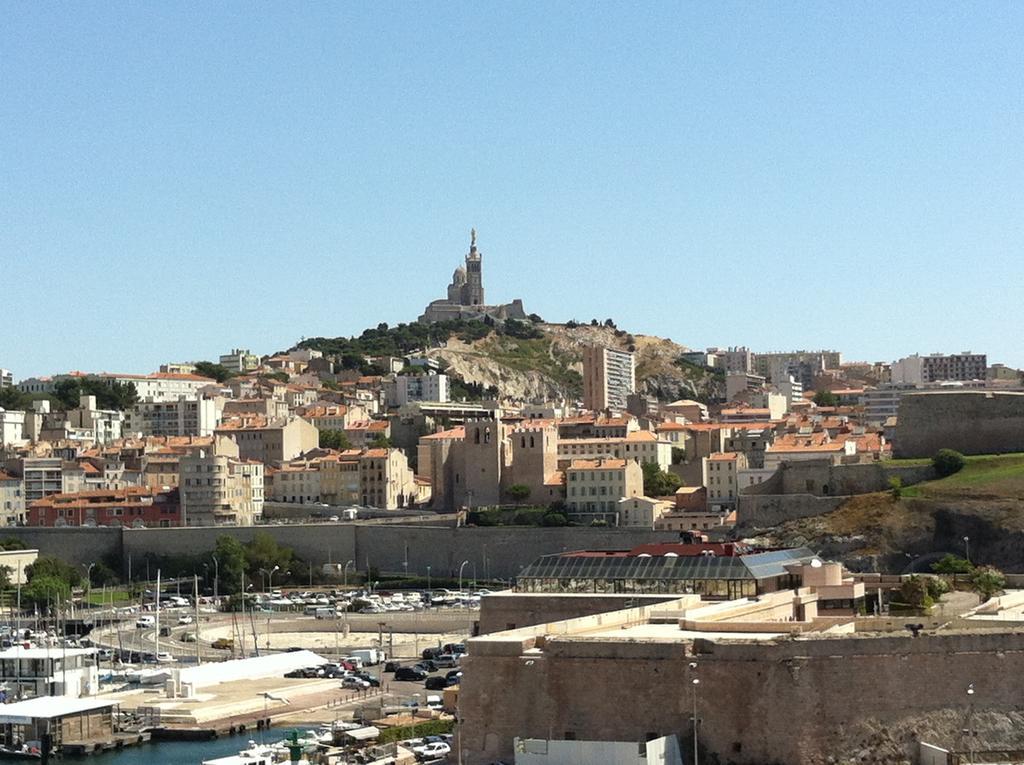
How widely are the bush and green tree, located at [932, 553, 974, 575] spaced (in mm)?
7560

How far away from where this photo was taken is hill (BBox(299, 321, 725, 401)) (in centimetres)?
15438

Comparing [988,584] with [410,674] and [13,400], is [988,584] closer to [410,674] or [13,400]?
[410,674]

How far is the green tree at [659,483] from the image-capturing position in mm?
91562

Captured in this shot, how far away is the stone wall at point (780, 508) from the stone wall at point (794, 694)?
4492 cm

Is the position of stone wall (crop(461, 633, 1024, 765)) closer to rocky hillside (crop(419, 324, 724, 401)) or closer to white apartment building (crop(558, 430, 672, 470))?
white apartment building (crop(558, 430, 672, 470))

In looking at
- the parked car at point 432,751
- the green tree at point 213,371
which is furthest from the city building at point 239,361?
the parked car at point 432,751

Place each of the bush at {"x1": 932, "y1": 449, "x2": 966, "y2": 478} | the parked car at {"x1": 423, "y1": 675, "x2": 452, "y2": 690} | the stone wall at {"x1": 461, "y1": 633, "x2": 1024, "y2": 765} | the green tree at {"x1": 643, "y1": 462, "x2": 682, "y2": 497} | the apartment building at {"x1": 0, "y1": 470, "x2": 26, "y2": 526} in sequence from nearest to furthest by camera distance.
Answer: the stone wall at {"x1": 461, "y1": 633, "x2": 1024, "y2": 765} → the parked car at {"x1": 423, "y1": 675, "x2": 452, "y2": 690} → the bush at {"x1": 932, "y1": 449, "x2": 966, "y2": 478} → the green tree at {"x1": 643, "y1": 462, "x2": 682, "y2": 497} → the apartment building at {"x1": 0, "y1": 470, "x2": 26, "y2": 526}

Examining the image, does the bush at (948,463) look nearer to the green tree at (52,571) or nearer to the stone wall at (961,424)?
the stone wall at (961,424)

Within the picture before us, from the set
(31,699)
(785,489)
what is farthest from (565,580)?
(785,489)

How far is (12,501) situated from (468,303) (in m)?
95.4

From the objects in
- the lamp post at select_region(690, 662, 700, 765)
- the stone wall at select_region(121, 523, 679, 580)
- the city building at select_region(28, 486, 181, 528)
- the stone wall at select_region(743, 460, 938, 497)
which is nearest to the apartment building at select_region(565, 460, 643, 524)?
the stone wall at select_region(121, 523, 679, 580)

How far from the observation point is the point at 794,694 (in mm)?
31109

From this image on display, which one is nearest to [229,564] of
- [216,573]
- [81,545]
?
[216,573]

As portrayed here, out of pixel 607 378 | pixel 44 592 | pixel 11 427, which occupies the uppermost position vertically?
pixel 607 378
